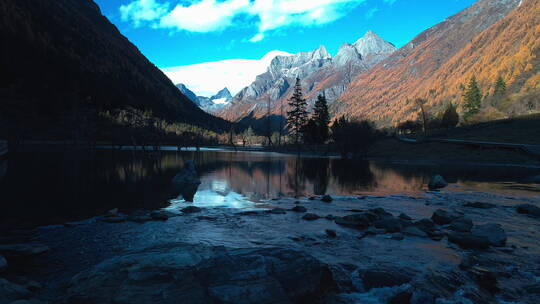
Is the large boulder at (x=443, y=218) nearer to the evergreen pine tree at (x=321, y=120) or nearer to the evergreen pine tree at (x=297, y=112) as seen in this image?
the evergreen pine tree at (x=297, y=112)

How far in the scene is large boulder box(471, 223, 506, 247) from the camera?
41.4 feet

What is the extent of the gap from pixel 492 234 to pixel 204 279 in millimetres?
13770

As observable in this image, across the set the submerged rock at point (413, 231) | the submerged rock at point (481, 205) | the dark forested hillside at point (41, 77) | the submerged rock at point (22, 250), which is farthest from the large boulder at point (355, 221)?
the dark forested hillside at point (41, 77)

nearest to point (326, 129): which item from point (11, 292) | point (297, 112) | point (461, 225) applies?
point (297, 112)

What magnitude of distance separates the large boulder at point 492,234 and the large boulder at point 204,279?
9399 mm

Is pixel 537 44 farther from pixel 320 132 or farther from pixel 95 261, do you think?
pixel 95 261

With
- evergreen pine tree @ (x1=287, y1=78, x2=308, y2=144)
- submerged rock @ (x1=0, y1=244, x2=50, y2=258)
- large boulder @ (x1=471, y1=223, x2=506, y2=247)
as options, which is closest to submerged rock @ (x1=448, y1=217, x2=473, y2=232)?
large boulder @ (x1=471, y1=223, x2=506, y2=247)

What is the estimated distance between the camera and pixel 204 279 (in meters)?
7.10

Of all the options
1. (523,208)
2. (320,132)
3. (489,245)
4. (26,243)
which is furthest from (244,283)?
(320,132)

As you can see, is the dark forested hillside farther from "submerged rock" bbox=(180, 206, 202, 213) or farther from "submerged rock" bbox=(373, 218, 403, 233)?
"submerged rock" bbox=(373, 218, 403, 233)

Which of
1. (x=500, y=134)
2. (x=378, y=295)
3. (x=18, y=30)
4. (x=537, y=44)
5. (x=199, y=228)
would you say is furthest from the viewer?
(x=537, y=44)

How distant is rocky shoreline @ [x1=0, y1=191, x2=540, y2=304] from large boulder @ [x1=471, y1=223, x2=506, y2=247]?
0.15ft

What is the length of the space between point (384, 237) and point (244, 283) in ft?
30.6

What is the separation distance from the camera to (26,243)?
11.6 m
